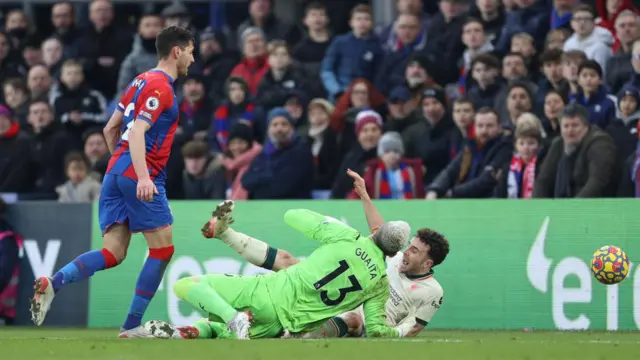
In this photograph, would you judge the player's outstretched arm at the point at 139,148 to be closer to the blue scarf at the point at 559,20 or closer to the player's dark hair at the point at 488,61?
the player's dark hair at the point at 488,61

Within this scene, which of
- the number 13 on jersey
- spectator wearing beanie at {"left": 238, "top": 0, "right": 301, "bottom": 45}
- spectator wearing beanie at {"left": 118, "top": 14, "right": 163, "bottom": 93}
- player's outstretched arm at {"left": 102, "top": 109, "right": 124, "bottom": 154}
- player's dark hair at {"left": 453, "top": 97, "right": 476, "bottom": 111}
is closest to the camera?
the number 13 on jersey

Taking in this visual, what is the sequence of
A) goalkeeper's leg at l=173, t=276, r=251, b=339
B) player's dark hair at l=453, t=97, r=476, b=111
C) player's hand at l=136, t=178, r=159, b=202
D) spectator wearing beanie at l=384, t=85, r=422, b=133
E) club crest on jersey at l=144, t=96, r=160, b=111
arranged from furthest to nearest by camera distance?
1. spectator wearing beanie at l=384, t=85, r=422, b=133
2. player's dark hair at l=453, t=97, r=476, b=111
3. club crest on jersey at l=144, t=96, r=160, b=111
4. goalkeeper's leg at l=173, t=276, r=251, b=339
5. player's hand at l=136, t=178, r=159, b=202

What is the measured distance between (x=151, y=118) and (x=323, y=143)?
20.4ft

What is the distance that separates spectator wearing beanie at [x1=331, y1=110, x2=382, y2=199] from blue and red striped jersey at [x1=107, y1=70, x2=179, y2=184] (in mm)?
5092

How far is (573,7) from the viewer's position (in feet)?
55.2

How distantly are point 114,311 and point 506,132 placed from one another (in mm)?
4701

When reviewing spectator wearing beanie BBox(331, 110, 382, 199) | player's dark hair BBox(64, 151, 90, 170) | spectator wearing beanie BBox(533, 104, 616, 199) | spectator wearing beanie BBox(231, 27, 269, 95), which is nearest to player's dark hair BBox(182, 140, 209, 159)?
player's dark hair BBox(64, 151, 90, 170)

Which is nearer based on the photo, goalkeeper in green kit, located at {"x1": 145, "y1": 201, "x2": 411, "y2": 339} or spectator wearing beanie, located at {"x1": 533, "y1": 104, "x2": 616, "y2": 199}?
goalkeeper in green kit, located at {"x1": 145, "y1": 201, "x2": 411, "y2": 339}

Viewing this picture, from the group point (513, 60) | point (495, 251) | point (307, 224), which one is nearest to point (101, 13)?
point (513, 60)

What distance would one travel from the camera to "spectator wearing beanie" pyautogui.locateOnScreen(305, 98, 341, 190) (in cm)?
1658

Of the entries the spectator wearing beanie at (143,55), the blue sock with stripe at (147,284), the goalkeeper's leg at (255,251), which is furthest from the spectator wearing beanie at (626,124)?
the spectator wearing beanie at (143,55)

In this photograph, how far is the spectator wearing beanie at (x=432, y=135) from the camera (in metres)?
16.1

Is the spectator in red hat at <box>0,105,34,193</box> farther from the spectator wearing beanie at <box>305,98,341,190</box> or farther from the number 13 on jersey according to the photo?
the number 13 on jersey

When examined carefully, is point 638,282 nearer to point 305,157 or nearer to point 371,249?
point 371,249
